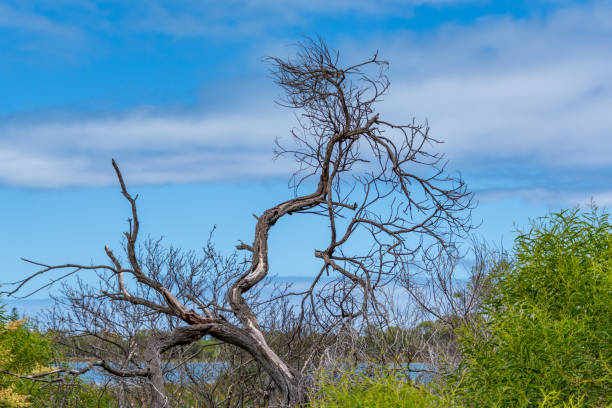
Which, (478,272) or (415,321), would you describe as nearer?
(415,321)

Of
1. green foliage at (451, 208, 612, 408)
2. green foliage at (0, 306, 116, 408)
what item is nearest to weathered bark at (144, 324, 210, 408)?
green foliage at (0, 306, 116, 408)

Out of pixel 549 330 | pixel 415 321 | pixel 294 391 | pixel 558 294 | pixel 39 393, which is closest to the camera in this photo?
pixel 549 330

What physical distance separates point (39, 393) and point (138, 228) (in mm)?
4441

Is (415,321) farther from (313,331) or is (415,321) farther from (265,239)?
(265,239)

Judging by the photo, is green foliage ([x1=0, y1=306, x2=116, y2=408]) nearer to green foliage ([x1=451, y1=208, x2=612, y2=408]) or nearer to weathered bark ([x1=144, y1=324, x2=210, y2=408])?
weathered bark ([x1=144, y1=324, x2=210, y2=408])

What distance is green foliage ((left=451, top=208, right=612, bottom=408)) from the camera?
469 centimetres

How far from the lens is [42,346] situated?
36.9ft

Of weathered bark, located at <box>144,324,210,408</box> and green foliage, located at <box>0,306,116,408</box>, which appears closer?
weathered bark, located at <box>144,324,210,408</box>

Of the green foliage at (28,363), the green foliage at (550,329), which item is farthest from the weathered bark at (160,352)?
the green foliage at (550,329)

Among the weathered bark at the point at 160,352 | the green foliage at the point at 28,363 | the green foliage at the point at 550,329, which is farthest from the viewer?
the green foliage at the point at 28,363

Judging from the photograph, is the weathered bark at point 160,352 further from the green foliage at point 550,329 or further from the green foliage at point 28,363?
the green foliage at point 550,329

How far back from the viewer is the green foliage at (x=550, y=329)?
4691 millimetres

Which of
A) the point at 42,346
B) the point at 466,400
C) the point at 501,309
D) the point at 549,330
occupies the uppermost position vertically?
the point at 42,346

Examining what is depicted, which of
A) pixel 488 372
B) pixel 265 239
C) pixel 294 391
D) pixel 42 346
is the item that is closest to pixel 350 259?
pixel 265 239
